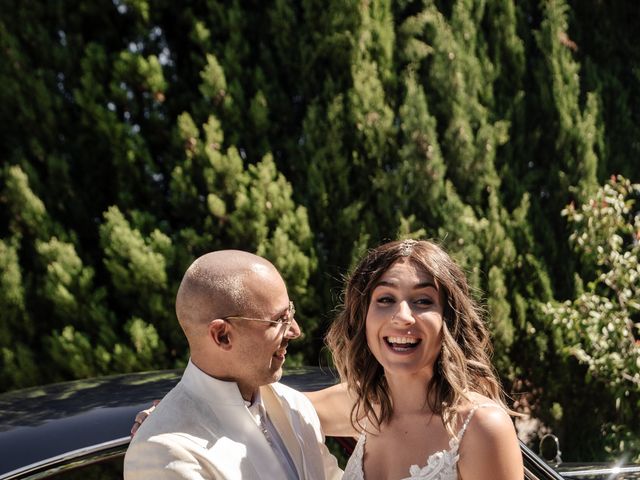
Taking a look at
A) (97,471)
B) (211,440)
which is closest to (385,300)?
(211,440)

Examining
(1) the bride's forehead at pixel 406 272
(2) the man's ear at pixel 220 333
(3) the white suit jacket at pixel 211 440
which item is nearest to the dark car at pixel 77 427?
(3) the white suit jacket at pixel 211 440

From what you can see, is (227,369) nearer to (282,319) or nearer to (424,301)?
(282,319)

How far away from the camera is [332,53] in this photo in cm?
510

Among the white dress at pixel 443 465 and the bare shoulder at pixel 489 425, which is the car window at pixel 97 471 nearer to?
the white dress at pixel 443 465

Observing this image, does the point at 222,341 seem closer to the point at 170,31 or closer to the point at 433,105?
the point at 170,31

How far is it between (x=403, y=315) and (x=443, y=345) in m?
0.18

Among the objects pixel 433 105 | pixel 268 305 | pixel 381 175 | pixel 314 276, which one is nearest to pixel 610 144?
pixel 433 105

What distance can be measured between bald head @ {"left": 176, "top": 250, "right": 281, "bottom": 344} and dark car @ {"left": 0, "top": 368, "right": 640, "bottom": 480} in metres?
0.51

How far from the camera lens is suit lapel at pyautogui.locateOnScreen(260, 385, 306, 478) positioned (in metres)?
2.31

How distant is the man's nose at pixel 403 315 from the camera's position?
2.38m

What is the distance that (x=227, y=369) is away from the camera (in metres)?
2.19

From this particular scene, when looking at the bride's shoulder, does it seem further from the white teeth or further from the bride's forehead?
the bride's forehead

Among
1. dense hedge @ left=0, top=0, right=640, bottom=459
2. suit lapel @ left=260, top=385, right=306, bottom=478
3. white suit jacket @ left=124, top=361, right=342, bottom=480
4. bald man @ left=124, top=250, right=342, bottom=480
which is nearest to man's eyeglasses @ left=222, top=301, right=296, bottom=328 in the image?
bald man @ left=124, top=250, right=342, bottom=480

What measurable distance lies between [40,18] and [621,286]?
4.05 metres
